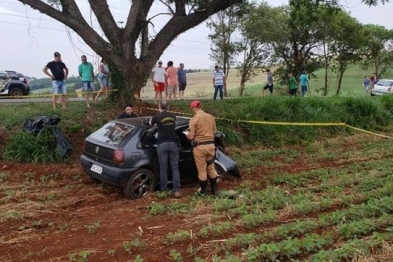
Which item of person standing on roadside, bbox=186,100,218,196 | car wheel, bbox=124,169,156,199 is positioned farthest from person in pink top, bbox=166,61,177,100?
car wheel, bbox=124,169,156,199

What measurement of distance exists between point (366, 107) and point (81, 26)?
1145 cm

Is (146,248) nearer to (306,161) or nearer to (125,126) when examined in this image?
(125,126)

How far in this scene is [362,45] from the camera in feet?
117

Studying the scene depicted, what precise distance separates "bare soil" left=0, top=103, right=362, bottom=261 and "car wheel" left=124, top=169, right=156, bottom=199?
194mm

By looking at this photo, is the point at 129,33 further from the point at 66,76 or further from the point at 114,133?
the point at 114,133

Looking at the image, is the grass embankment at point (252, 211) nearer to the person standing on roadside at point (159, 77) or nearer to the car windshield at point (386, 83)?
the person standing on roadside at point (159, 77)

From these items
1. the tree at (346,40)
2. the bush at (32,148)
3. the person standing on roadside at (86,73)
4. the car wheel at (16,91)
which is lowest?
the bush at (32,148)

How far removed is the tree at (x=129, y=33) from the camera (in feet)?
41.9

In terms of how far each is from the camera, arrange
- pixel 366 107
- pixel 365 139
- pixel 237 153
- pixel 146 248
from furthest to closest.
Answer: pixel 366 107 → pixel 365 139 → pixel 237 153 → pixel 146 248

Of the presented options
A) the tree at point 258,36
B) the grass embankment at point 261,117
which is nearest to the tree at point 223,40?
the tree at point 258,36

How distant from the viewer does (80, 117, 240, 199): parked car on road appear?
314 inches

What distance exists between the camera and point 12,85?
1972cm

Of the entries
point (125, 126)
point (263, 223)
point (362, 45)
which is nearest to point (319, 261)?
point (263, 223)

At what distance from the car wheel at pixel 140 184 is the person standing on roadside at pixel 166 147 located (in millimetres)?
222
